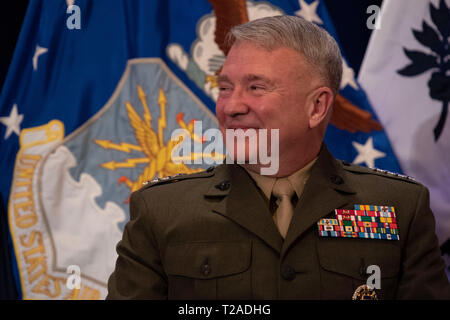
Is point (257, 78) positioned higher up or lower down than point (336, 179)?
higher up

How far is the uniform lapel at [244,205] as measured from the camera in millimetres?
1304

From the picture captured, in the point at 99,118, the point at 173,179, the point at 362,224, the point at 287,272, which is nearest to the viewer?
the point at 287,272

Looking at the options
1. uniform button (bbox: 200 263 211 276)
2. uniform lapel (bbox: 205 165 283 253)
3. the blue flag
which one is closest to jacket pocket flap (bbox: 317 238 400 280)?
uniform lapel (bbox: 205 165 283 253)

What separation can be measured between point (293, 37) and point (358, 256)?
1.82 ft

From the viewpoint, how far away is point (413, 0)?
270cm

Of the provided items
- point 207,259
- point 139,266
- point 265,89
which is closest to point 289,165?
point 265,89

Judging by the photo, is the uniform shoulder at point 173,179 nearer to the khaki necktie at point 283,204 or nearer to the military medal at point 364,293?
the khaki necktie at point 283,204

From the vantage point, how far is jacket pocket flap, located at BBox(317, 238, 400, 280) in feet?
4.26

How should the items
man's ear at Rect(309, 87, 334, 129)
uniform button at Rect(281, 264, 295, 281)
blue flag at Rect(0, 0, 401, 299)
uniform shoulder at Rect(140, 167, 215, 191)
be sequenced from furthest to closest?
blue flag at Rect(0, 0, 401, 299) < uniform shoulder at Rect(140, 167, 215, 191) < man's ear at Rect(309, 87, 334, 129) < uniform button at Rect(281, 264, 295, 281)

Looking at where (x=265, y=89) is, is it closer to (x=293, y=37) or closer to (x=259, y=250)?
(x=293, y=37)

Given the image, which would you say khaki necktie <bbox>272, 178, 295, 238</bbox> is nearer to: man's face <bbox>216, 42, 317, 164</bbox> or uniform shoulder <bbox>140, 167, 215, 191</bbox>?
man's face <bbox>216, 42, 317, 164</bbox>

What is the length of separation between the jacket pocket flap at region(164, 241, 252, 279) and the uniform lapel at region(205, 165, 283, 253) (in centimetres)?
5

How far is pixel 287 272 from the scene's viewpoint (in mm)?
1263

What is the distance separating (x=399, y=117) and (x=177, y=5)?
121 centimetres
